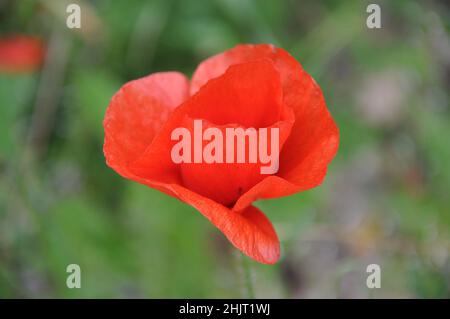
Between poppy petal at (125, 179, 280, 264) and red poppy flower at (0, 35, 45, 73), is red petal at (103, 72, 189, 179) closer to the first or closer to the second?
poppy petal at (125, 179, 280, 264)

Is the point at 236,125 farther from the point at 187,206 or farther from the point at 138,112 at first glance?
the point at 187,206

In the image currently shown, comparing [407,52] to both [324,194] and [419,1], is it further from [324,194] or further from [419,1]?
[324,194]

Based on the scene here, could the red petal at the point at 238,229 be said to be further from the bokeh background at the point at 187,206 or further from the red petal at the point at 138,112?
the bokeh background at the point at 187,206

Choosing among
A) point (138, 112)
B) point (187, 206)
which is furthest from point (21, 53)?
point (138, 112)

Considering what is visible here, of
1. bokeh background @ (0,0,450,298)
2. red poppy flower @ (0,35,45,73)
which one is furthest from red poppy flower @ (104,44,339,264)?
red poppy flower @ (0,35,45,73)

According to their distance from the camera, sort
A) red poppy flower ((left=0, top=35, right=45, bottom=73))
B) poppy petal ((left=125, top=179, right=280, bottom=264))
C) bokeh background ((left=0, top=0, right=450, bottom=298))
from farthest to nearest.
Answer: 1. red poppy flower ((left=0, top=35, right=45, bottom=73))
2. bokeh background ((left=0, top=0, right=450, bottom=298))
3. poppy petal ((left=125, top=179, right=280, bottom=264))
